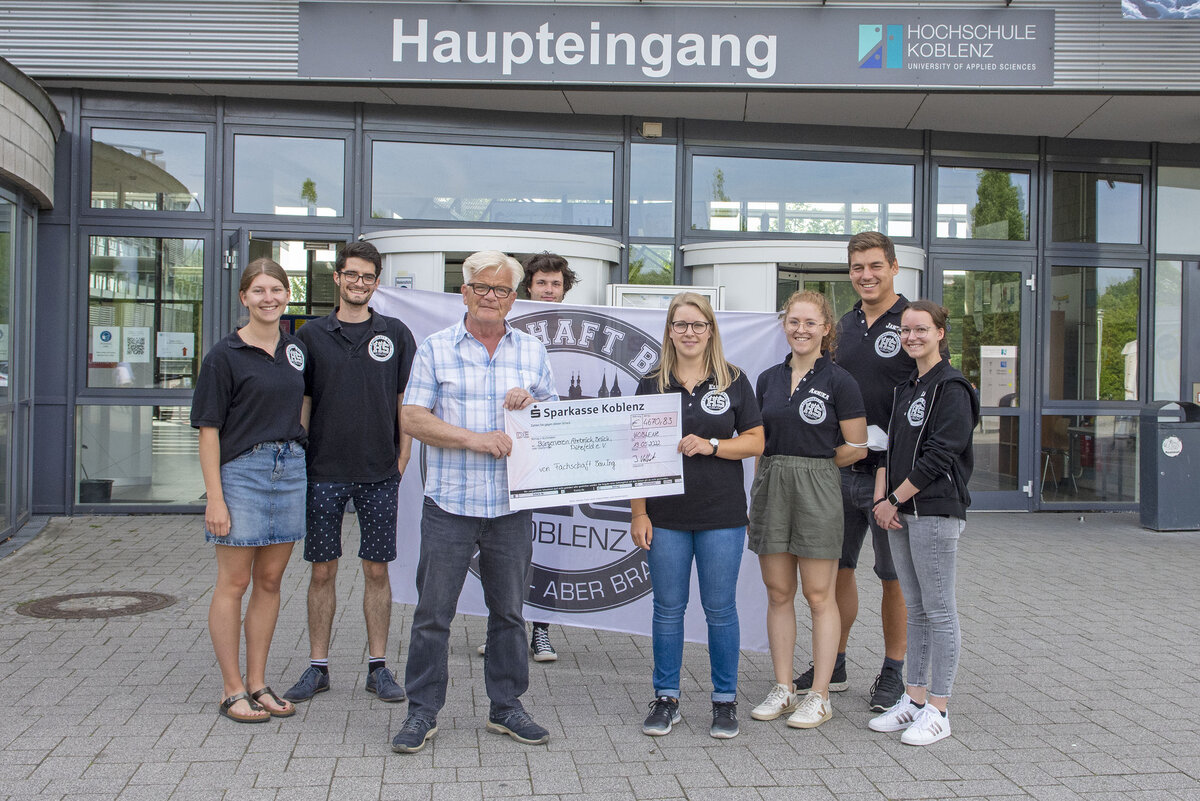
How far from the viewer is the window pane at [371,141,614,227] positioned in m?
9.70

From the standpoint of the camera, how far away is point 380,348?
4547 millimetres

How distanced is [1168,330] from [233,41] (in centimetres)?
955

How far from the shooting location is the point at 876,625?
604cm

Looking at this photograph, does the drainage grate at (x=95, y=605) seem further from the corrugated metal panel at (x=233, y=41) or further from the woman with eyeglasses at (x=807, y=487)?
the corrugated metal panel at (x=233, y=41)

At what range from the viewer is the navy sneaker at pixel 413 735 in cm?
390

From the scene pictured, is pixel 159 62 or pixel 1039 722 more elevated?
pixel 159 62

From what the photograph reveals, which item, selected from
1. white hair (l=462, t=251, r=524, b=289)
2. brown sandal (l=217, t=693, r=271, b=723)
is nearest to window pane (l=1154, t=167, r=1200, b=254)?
white hair (l=462, t=251, r=524, b=289)

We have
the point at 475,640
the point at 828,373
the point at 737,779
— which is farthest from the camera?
the point at 475,640

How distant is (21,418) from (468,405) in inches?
253

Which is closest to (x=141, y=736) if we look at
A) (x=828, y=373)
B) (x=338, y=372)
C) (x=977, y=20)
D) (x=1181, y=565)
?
(x=338, y=372)

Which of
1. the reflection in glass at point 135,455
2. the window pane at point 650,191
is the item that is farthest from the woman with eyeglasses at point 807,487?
the reflection in glass at point 135,455

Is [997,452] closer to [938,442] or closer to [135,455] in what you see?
[938,442]

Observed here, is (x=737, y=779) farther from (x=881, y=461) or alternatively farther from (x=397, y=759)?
(x=881, y=461)

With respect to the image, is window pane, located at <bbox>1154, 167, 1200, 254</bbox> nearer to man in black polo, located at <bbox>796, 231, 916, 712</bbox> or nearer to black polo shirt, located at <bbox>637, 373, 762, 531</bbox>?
man in black polo, located at <bbox>796, 231, 916, 712</bbox>
